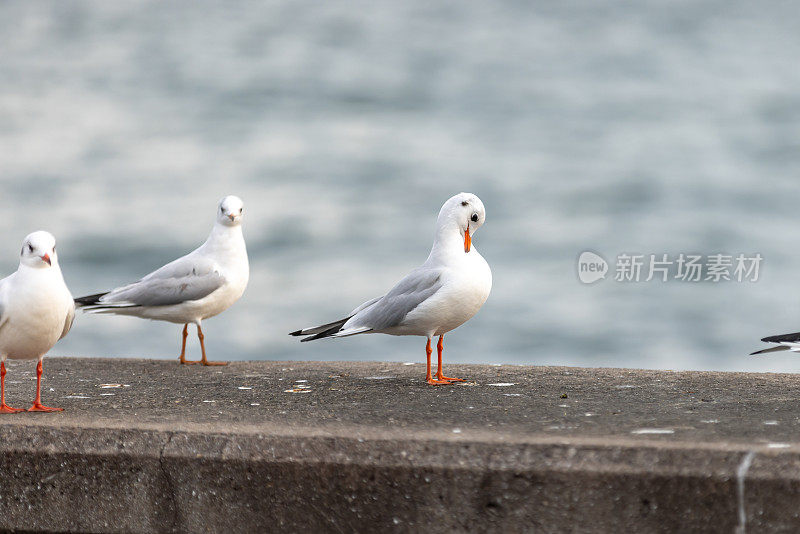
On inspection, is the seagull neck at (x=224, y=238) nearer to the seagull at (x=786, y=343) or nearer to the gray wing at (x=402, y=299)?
the gray wing at (x=402, y=299)

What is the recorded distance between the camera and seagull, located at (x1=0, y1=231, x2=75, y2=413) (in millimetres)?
4828

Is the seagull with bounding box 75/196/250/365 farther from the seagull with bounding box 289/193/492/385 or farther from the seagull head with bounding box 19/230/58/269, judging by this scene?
the seagull head with bounding box 19/230/58/269

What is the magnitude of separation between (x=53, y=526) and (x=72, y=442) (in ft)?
1.17

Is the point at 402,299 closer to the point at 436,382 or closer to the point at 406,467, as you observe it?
the point at 436,382

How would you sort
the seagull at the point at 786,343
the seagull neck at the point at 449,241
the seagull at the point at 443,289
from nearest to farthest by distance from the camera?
the seagull at the point at 786,343 < the seagull at the point at 443,289 < the seagull neck at the point at 449,241

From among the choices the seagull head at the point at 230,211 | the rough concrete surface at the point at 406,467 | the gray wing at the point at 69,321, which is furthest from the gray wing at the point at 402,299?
the seagull head at the point at 230,211

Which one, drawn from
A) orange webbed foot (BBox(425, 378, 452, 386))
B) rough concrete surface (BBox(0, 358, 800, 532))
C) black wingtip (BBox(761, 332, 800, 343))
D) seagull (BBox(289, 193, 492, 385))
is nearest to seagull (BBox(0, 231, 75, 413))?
rough concrete surface (BBox(0, 358, 800, 532))

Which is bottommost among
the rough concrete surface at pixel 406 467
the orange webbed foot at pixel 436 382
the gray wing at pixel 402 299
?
the rough concrete surface at pixel 406 467

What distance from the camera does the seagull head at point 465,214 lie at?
6.00m

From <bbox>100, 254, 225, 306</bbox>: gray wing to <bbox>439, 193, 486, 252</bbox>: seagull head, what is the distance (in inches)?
105

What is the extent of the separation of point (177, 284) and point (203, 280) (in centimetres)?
24

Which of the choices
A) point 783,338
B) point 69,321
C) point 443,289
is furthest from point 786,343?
point 69,321

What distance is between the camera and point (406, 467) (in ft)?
12.7

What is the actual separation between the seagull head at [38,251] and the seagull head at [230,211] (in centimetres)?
310
